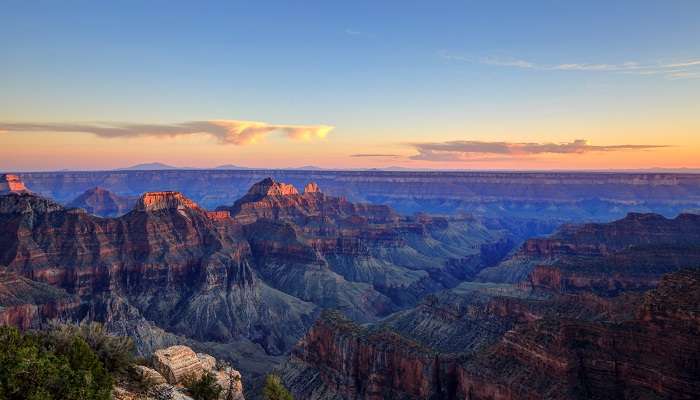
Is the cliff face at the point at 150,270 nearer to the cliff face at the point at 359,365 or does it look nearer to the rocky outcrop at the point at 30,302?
the rocky outcrop at the point at 30,302

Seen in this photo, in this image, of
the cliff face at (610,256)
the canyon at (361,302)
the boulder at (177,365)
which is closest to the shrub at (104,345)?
the boulder at (177,365)

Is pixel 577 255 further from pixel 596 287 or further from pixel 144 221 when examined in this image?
pixel 144 221

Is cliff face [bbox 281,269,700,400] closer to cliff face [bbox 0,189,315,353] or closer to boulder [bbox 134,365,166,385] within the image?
boulder [bbox 134,365,166,385]

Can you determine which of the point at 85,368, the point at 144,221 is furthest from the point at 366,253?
the point at 85,368

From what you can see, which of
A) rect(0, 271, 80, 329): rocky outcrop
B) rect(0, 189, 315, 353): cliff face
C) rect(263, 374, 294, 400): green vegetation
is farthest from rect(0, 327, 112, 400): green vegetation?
rect(0, 189, 315, 353): cliff face

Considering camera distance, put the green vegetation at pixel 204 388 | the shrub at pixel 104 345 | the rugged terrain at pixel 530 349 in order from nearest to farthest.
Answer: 1. the shrub at pixel 104 345
2. the green vegetation at pixel 204 388
3. the rugged terrain at pixel 530 349

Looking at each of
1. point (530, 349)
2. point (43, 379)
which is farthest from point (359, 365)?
point (43, 379)

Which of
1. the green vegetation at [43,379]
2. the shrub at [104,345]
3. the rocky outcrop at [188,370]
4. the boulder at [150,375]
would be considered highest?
the green vegetation at [43,379]
